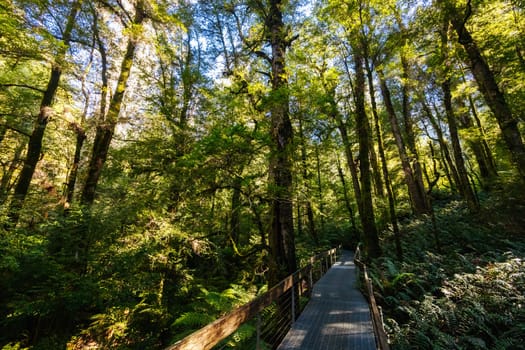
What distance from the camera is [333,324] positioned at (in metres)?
4.75

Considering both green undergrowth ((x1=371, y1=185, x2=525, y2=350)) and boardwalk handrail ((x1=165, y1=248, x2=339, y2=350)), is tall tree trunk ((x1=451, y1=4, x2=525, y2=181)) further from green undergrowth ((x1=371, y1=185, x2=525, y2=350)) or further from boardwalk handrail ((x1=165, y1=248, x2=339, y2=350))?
boardwalk handrail ((x1=165, y1=248, x2=339, y2=350))

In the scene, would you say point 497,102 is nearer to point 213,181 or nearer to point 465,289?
point 465,289

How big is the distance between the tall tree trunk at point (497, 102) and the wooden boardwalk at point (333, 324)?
20.0ft

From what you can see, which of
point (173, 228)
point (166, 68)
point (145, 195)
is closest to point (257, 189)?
point (173, 228)

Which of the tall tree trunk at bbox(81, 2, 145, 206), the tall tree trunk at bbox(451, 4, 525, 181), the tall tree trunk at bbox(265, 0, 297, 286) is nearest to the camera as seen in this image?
the tall tree trunk at bbox(265, 0, 297, 286)

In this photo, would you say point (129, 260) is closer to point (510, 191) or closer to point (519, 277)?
point (519, 277)

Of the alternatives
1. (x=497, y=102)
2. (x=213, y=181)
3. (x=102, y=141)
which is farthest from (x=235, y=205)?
(x=497, y=102)

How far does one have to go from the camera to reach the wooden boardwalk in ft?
12.7

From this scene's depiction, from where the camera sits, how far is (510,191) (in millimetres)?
10609

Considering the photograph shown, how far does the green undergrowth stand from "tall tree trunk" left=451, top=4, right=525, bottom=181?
2982 mm

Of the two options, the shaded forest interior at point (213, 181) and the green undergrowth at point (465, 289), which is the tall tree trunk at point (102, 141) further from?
the green undergrowth at point (465, 289)

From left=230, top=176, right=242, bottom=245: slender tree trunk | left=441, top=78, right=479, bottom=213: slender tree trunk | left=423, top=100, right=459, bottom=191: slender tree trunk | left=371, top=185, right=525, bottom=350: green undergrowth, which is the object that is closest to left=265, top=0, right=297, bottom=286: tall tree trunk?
left=230, top=176, right=242, bottom=245: slender tree trunk

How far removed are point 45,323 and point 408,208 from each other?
73.4 ft

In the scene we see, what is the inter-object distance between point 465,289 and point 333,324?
3523mm
